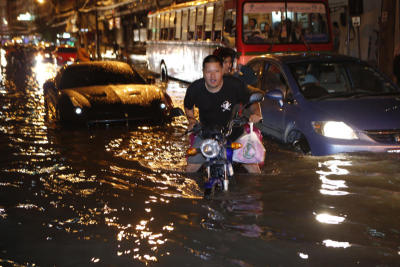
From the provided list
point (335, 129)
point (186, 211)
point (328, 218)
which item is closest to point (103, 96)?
point (335, 129)

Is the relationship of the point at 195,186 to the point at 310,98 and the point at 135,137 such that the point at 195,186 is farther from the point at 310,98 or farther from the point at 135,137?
the point at 135,137

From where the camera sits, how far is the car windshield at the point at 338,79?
26.3 feet

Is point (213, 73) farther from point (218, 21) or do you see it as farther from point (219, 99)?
point (218, 21)

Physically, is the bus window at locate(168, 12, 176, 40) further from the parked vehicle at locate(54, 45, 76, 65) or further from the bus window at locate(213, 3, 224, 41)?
the parked vehicle at locate(54, 45, 76, 65)

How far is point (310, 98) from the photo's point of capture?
785 centimetres

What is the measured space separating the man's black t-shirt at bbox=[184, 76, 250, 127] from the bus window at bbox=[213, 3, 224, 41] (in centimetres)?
1112

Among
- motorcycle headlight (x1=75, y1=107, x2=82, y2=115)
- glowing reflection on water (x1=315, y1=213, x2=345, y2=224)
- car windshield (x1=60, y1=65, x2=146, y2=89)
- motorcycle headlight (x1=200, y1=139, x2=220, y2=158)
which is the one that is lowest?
glowing reflection on water (x1=315, y1=213, x2=345, y2=224)

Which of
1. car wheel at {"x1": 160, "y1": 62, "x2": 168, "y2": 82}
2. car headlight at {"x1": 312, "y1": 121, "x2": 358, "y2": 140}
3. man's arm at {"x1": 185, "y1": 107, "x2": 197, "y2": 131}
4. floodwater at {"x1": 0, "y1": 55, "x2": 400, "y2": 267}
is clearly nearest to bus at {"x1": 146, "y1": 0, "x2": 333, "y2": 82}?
floodwater at {"x1": 0, "y1": 55, "x2": 400, "y2": 267}

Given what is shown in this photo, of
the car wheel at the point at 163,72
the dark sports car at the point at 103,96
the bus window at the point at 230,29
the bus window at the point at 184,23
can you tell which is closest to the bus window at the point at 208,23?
the bus window at the point at 230,29

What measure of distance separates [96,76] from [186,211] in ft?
23.2

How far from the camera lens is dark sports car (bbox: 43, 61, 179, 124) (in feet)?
35.1

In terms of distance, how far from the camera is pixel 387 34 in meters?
14.0

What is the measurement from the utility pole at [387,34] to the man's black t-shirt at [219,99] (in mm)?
9412

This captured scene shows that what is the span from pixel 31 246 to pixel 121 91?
6768mm
